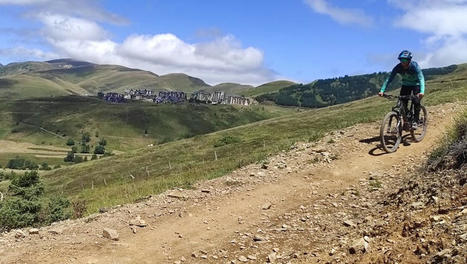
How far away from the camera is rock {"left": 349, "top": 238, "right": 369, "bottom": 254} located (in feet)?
28.3

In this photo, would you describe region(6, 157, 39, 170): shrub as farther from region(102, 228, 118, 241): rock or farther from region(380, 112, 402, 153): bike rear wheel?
region(380, 112, 402, 153): bike rear wheel

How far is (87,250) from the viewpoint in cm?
1133

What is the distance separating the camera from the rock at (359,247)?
8.63 metres

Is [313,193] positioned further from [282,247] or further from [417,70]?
[417,70]

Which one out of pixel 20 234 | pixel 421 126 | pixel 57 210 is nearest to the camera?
pixel 20 234

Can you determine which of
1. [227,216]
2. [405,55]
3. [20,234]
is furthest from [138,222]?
[405,55]

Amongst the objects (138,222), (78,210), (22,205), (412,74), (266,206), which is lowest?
(22,205)

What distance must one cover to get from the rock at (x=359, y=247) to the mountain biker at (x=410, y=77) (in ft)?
31.3

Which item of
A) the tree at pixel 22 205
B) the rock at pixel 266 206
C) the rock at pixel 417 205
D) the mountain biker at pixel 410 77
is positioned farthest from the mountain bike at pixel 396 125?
the tree at pixel 22 205

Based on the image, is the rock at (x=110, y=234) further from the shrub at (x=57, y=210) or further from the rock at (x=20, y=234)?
the shrub at (x=57, y=210)

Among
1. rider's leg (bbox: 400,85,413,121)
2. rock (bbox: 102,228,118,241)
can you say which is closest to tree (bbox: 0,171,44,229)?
rock (bbox: 102,228,118,241)

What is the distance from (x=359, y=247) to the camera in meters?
8.75

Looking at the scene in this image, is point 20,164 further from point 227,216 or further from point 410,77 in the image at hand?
point 410,77

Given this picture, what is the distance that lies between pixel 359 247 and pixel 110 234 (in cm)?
687
